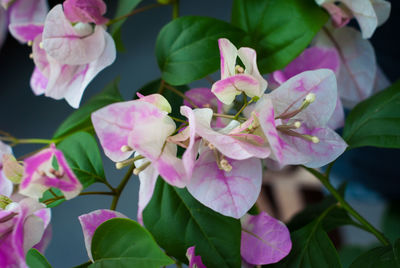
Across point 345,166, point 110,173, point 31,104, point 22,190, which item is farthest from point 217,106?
point 31,104

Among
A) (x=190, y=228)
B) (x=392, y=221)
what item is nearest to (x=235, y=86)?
(x=190, y=228)

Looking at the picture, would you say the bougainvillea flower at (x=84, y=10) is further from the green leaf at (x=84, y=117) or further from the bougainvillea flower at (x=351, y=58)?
the bougainvillea flower at (x=351, y=58)

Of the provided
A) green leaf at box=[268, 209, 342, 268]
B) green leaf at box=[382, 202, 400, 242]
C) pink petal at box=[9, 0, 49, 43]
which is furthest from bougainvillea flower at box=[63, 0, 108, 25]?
green leaf at box=[382, 202, 400, 242]

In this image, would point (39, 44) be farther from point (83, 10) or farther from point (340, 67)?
point (340, 67)

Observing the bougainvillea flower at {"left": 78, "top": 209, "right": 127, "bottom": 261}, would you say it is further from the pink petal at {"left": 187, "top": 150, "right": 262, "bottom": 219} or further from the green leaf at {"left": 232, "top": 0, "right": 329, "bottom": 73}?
the green leaf at {"left": 232, "top": 0, "right": 329, "bottom": 73}

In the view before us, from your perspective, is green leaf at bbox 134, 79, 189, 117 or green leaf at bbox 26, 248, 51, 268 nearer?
green leaf at bbox 26, 248, 51, 268

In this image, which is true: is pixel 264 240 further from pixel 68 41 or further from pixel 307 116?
pixel 68 41
